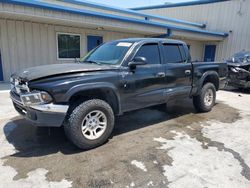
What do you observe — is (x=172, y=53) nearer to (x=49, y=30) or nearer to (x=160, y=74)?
(x=160, y=74)

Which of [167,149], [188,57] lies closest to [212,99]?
[188,57]

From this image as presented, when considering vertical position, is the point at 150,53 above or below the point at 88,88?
above

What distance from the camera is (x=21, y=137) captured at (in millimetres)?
3846

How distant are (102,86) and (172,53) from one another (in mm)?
2249

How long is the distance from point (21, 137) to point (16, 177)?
53.5 inches

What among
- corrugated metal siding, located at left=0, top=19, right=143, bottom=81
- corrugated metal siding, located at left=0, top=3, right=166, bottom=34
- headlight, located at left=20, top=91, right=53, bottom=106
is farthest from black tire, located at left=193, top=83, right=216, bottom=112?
corrugated metal siding, located at left=0, top=19, right=143, bottom=81

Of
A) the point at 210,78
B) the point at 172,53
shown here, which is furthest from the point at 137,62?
the point at 210,78

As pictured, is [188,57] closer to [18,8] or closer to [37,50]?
[18,8]

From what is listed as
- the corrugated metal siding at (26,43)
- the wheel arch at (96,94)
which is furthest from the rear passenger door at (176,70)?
the corrugated metal siding at (26,43)

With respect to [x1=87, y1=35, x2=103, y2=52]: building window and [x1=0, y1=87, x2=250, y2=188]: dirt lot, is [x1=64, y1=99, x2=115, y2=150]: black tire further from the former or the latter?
[x1=87, y1=35, x2=103, y2=52]: building window

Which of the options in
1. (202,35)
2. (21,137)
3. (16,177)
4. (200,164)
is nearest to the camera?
(16,177)

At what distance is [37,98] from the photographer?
297 centimetres

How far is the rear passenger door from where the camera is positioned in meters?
4.55

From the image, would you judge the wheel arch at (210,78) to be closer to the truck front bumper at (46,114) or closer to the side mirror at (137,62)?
the side mirror at (137,62)
